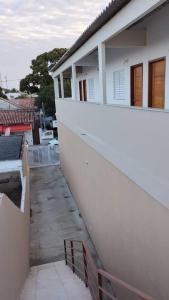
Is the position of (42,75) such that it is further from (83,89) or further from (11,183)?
(11,183)

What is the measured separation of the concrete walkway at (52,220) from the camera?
968 cm

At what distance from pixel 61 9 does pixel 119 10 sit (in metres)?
12.7

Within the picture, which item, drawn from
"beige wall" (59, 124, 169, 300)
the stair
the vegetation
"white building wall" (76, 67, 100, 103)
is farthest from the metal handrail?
the vegetation

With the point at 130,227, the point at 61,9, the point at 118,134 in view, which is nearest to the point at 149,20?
the point at 118,134

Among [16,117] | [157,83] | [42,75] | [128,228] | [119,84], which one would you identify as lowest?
[128,228]

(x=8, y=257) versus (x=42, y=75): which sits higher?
(x=42, y=75)

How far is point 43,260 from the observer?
9.18 m

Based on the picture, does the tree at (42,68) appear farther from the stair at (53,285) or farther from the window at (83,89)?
the stair at (53,285)

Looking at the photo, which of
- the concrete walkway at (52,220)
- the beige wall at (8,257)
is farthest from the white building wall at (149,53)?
the concrete walkway at (52,220)

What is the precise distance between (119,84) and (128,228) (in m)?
5.91

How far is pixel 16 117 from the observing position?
2723 centimetres

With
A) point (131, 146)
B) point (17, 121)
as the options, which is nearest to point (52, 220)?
point (131, 146)

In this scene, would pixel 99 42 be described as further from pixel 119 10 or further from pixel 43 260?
pixel 43 260

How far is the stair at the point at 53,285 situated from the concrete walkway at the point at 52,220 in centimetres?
131
